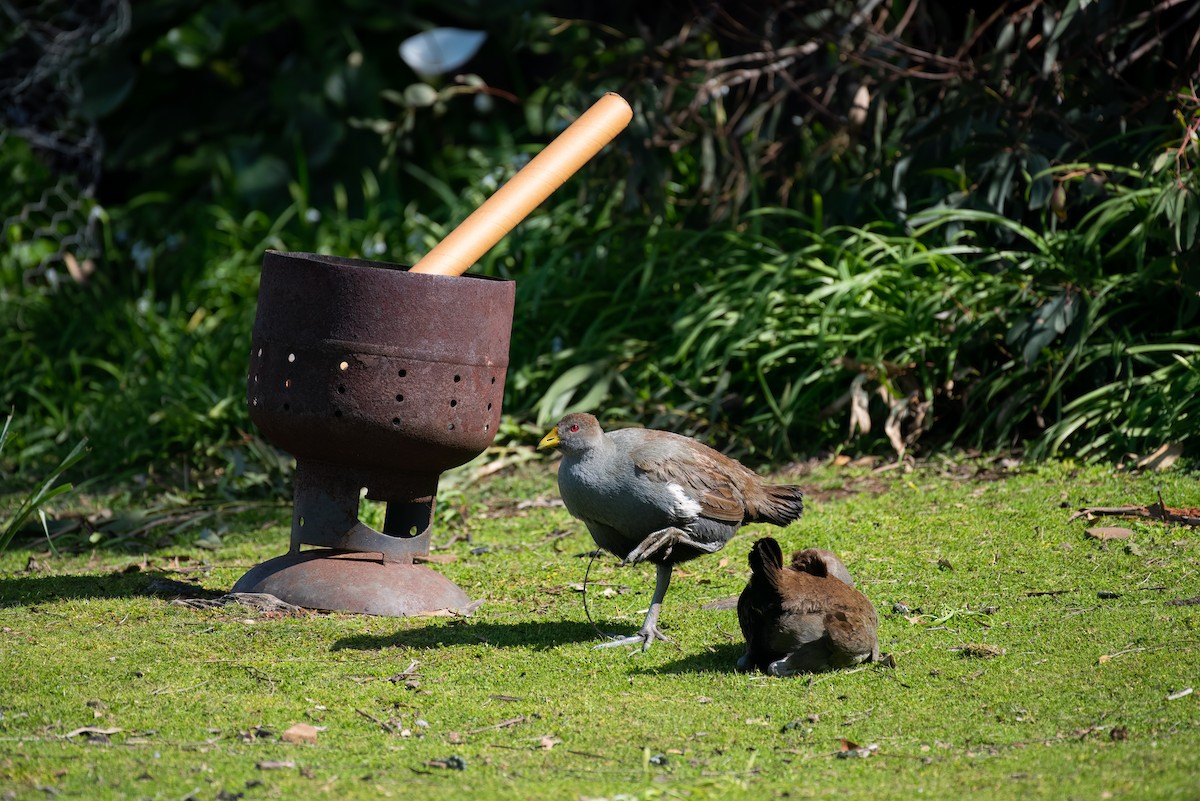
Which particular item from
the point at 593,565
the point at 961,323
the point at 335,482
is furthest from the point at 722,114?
the point at 335,482

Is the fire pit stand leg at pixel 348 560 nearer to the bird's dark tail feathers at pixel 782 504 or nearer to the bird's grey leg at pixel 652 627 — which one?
the bird's grey leg at pixel 652 627

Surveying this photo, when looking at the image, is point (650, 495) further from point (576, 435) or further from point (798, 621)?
point (798, 621)

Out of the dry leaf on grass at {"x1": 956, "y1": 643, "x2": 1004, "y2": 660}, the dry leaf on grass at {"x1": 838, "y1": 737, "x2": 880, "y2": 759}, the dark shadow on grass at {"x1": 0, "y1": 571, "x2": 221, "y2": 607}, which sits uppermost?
the dry leaf on grass at {"x1": 956, "y1": 643, "x2": 1004, "y2": 660}

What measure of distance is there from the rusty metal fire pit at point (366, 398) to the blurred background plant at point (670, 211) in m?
2.45

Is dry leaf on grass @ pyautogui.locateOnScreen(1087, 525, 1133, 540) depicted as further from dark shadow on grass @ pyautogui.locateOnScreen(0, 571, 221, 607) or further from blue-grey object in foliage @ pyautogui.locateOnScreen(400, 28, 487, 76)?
blue-grey object in foliage @ pyautogui.locateOnScreen(400, 28, 487, 76)

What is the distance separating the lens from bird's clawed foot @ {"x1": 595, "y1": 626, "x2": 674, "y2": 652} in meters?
4.48

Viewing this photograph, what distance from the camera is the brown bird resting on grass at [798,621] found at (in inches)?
159

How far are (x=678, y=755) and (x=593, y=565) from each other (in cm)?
230

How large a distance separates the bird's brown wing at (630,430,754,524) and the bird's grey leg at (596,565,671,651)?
0.91 ft

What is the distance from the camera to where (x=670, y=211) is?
27.7 feet

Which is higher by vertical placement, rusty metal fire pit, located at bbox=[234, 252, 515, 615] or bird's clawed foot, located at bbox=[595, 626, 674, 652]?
rusty metal fire pit, located at bbox=[234, 252, 515, 615]

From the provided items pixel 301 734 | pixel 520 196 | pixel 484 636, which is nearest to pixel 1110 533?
pixel 484 636

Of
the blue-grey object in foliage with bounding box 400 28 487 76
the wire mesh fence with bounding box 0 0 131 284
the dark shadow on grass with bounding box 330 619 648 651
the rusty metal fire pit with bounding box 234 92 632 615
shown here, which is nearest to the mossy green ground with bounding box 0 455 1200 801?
the dark shadow on grass with bounding box 330 619 648 651

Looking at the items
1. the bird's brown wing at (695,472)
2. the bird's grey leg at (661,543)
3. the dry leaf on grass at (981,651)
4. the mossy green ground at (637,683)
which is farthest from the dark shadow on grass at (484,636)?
the dry leaf on grass at (981,651)
